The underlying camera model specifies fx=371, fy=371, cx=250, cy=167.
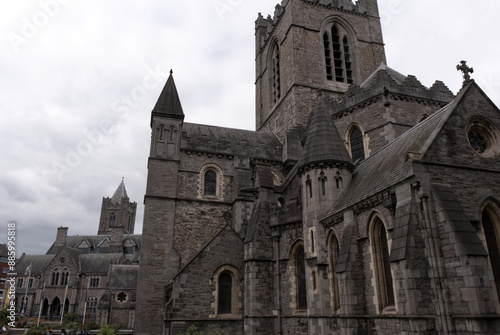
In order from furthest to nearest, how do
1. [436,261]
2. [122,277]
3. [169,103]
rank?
[122,277] < [169,103] < [436,261]

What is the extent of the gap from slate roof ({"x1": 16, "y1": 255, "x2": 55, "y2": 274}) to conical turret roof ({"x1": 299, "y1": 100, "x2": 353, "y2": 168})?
59302 mm

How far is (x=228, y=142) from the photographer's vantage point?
25.5m

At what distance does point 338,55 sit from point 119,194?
66616 millimetres

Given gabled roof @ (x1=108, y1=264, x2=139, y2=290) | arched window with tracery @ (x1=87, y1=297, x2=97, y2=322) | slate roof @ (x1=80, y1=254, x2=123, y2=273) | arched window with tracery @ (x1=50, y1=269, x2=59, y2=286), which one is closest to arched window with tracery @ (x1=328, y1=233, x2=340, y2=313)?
gabled roof @ (x1=108, y1=264, x2=139, y2=290)

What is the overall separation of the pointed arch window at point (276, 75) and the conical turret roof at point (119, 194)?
59.4 meters

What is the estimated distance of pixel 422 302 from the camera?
9453mm

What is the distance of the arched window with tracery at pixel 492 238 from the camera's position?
10.4 metres

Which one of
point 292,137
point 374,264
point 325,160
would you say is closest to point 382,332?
point 374,264

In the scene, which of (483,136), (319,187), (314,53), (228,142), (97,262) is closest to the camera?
(483,136)

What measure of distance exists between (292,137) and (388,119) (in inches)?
303

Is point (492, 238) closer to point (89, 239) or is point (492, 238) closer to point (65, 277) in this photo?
point (65, 277)

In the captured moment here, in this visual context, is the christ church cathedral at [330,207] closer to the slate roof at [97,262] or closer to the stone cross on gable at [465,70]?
the stone cross on gable at [465,70]

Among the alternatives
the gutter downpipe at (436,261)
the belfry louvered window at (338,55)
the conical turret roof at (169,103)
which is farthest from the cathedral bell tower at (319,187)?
the belfry louvered window at (338,55)

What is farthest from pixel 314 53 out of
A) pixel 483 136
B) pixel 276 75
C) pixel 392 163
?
pixel 483 136
